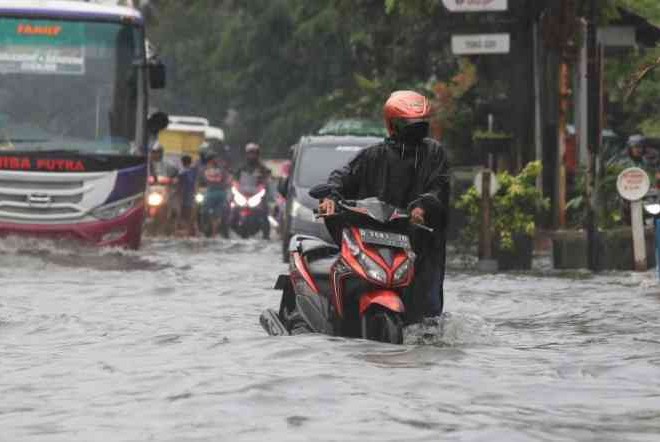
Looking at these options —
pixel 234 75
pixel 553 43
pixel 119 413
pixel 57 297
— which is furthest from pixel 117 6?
pixel 234 75

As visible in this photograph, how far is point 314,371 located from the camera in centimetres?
1083

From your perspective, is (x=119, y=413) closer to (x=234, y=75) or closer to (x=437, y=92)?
(x=437, y=92)

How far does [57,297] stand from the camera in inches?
704

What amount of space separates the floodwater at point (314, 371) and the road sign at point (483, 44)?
772 cm

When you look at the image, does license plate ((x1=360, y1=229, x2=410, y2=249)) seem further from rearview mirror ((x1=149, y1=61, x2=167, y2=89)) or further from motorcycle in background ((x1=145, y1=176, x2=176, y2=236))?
motorcycle in background ((x1=145, y1=176, x2=176, y2=236))

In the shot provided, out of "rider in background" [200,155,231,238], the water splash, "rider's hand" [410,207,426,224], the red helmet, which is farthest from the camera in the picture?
"rider in background" [200,155,231,238]

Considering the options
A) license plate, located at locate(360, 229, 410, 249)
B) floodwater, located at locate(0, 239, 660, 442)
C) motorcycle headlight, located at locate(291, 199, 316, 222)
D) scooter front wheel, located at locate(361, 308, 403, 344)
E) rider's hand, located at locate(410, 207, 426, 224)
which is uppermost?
rider's hand, located at locate(410, 207, 426, 224)

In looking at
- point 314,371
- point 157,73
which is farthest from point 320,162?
point 314,371

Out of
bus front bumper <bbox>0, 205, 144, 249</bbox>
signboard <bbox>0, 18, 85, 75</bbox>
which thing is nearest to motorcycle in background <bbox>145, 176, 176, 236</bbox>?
signboard <bbox>0, 18, 85, 75</bbox>

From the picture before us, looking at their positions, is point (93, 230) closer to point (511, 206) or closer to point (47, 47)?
point (47, 47)

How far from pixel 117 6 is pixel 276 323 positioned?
43.1ft

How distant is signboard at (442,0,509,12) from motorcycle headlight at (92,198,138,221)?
15.3ft

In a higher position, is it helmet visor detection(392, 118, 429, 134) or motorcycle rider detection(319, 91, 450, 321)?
helmet visor detection(392, 118, 429, 134)

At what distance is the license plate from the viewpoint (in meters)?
11.8
